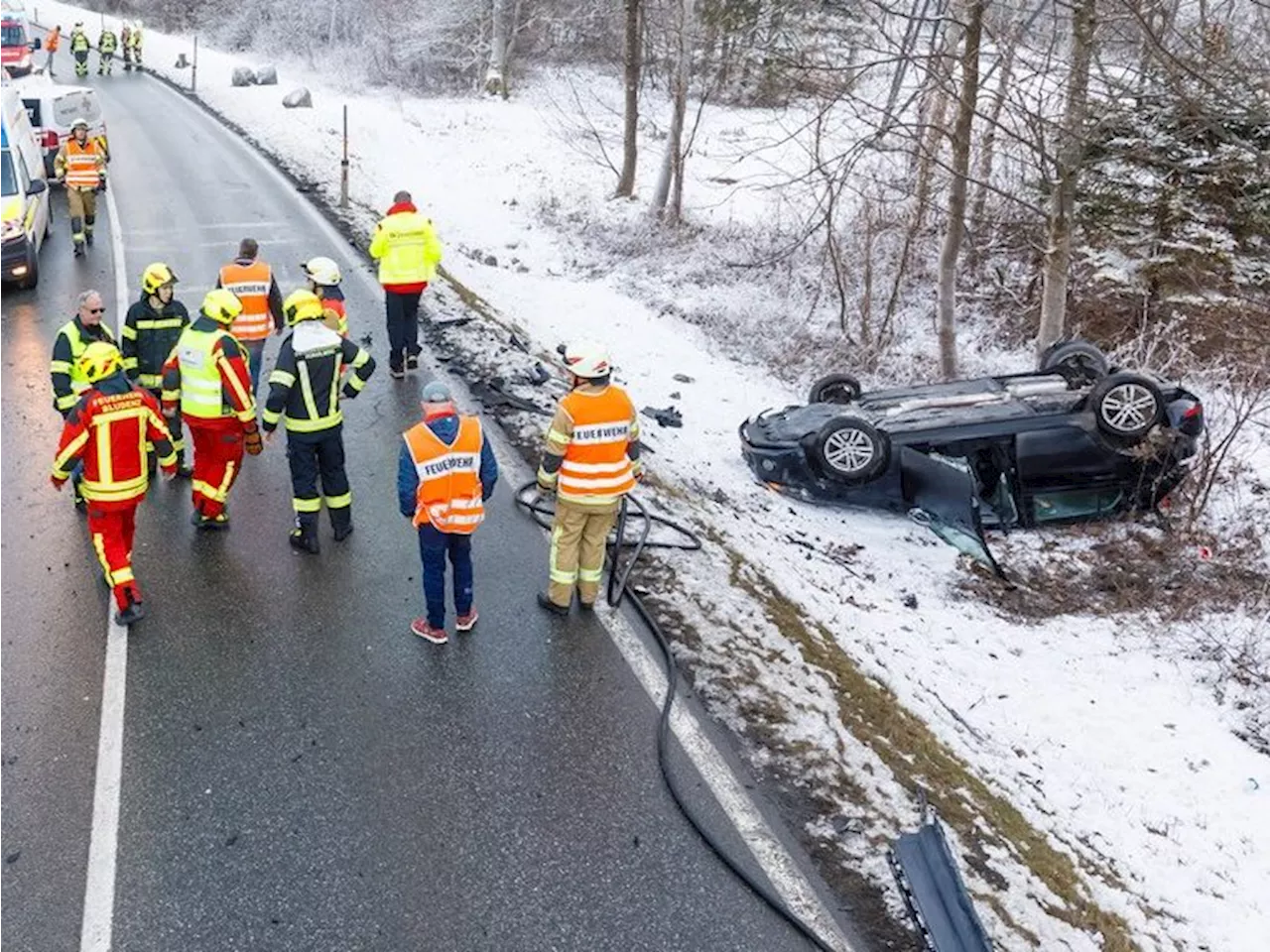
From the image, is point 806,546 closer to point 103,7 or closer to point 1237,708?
point 1237,708

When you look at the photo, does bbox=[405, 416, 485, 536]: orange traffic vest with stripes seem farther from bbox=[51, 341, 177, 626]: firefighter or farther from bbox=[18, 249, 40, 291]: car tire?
bbox=[18, 249, 40, 291]: car tire

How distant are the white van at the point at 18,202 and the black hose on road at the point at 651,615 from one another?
8130mm

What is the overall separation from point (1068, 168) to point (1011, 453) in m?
3.67

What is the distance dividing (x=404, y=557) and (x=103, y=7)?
2567 inches

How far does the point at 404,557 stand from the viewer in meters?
7.27

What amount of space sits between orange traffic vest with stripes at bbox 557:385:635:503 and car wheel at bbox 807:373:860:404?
223 inches

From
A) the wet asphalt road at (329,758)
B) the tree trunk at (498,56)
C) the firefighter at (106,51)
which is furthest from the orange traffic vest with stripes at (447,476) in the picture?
the firefighter at (106,51)

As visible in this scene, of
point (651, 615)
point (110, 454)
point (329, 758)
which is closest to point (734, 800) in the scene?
point (651, 615)

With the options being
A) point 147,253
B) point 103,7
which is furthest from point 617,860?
point 103,7

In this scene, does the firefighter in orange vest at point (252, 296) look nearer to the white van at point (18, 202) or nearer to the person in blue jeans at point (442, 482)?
the person in blue jeans at point (442, 482)

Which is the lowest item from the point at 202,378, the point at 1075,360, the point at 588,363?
the point at 1075,360

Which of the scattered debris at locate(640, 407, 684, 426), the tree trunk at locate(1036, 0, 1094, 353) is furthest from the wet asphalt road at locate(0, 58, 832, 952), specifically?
the tree trunk at locate(1036, 0, 1094, 353)

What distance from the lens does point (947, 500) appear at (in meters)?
9.08

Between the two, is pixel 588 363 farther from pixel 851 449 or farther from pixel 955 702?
pixel 851 449
